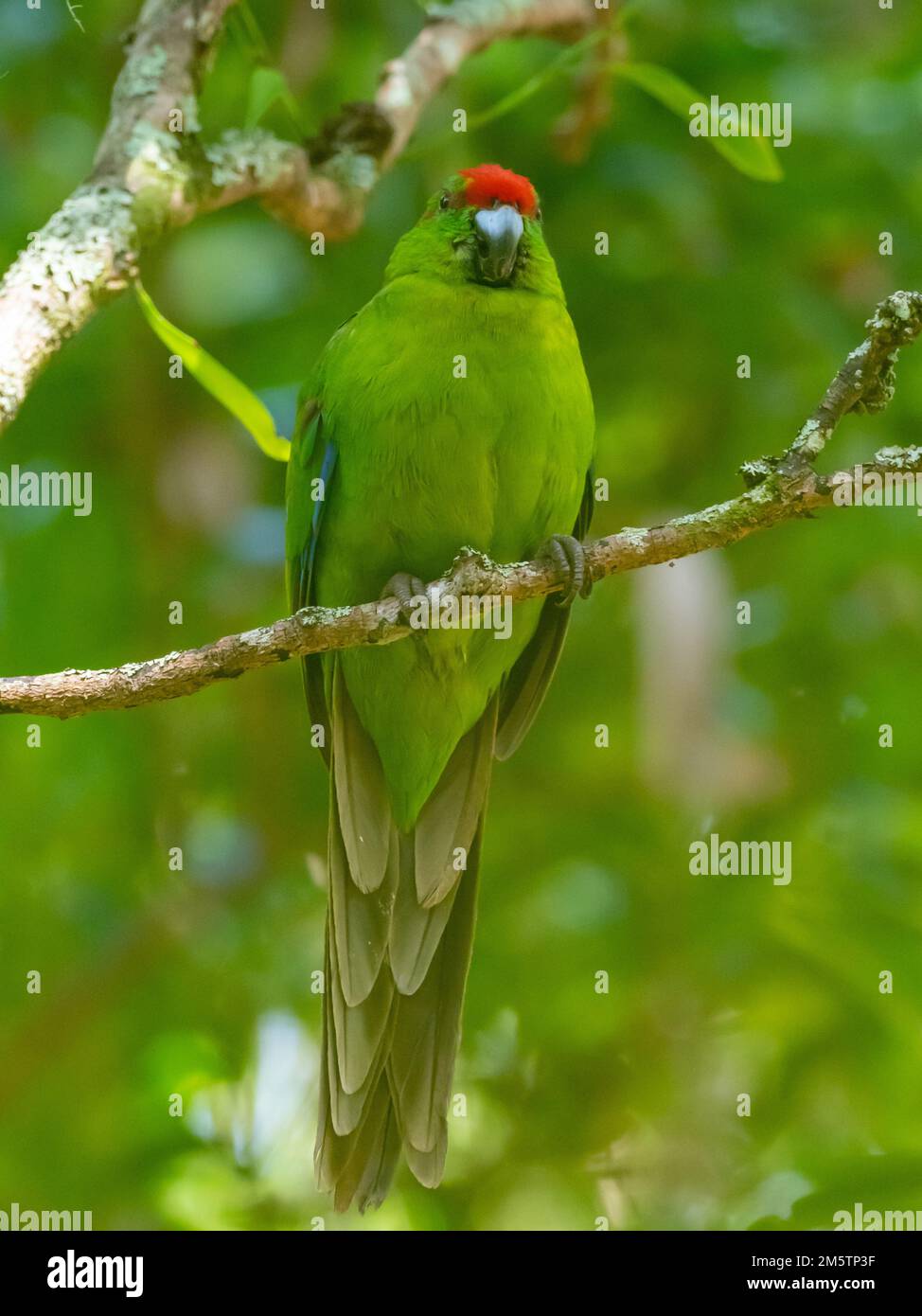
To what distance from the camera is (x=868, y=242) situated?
4.36 metres

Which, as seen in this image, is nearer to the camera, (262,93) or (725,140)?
(262,93)

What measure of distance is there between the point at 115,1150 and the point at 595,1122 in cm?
135

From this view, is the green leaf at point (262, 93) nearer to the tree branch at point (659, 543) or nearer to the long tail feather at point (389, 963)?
the tree branch at point (659, 543)

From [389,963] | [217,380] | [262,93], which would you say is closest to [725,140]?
[262,93]

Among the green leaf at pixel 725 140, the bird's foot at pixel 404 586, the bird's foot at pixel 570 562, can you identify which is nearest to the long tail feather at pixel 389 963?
the bird's foot at pixel 404 586

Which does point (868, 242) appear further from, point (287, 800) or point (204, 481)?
point (287, 800)

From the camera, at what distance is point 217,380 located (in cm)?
301

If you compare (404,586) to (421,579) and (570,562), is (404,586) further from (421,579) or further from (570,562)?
(570,562)

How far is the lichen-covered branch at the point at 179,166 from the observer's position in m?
2.72

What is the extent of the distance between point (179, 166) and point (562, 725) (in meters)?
2.05

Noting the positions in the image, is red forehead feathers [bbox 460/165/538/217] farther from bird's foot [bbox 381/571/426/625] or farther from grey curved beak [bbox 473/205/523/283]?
bird's foot [bbox 381/571/426/625]

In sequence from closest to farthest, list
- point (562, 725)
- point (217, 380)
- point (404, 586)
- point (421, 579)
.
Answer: point (217, 380)
point (404, 586)
point (421, 579)
point (562, 725)

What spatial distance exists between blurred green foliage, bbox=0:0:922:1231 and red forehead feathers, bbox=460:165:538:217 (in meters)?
0.47

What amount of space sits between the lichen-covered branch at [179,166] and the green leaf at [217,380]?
0.33ft
